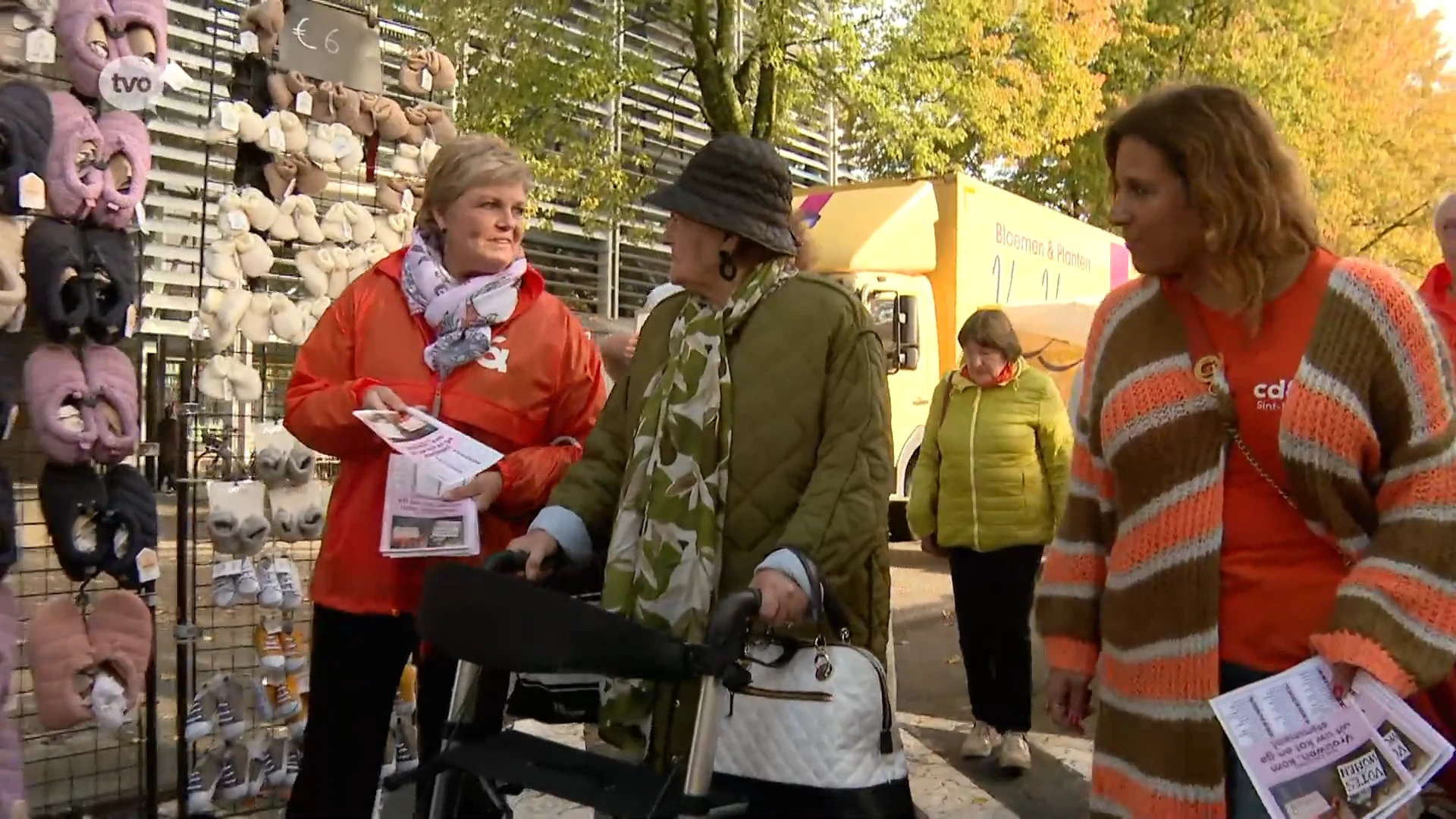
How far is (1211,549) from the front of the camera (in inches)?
79.2

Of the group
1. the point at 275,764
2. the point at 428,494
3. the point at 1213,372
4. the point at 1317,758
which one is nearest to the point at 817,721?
the point at 1317,758

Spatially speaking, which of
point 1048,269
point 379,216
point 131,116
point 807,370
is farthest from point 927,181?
point 807,370

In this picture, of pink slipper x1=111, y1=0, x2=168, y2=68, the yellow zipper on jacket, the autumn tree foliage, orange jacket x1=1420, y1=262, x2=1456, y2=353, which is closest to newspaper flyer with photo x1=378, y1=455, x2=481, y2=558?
pink slipper x1=111, y1=0, x2=168, y2=68

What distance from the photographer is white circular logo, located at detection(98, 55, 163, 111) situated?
11.5ft

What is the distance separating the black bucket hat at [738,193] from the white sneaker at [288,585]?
2.17 metres

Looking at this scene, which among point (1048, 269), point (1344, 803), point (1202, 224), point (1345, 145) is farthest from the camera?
point (1345, 145)

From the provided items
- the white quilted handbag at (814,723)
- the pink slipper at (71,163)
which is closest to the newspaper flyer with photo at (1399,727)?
the white quilted handbag at (814,723)

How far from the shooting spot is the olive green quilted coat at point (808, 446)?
2.29 metres

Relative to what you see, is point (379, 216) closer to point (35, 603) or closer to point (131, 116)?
point (131, 116)

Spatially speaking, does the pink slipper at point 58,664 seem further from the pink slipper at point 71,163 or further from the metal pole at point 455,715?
the metal pole at point 455,715

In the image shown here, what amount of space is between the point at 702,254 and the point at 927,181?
29.5 feet

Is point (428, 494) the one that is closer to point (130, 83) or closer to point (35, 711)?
point (130, 83)

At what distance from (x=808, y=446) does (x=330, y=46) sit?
2.76m

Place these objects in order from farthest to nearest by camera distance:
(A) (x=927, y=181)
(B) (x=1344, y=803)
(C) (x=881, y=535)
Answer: (A) (x=927, y=181) → (C) (x=881, y=535) → (B) (x=1344, y=803)
